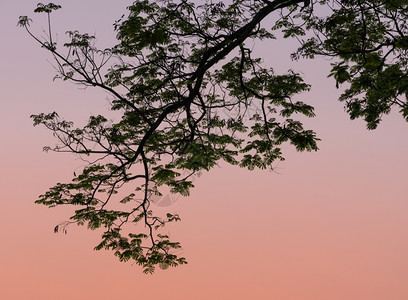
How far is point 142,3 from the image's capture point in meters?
10.2

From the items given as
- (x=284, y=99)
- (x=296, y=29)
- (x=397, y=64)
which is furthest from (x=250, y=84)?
(x=397, y=64)

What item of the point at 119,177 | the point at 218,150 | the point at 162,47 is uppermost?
the point at 162,47

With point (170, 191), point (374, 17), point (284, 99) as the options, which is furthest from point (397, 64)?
point (170, 191)

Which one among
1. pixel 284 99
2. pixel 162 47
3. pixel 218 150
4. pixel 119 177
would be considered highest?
pixel 162 47

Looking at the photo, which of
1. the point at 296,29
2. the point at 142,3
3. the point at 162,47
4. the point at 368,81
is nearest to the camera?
the point at 368,81

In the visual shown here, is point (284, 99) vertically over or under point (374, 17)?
under

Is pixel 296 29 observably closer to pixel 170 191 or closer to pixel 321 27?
pixel 321 27

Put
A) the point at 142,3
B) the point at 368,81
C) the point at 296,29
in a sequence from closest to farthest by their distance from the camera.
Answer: the point at 368,81 → the point at 142,3 → the point at 296,29

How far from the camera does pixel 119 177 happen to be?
10680mm

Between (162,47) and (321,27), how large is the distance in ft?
11.6

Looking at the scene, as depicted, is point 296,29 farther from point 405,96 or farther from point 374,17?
point 405,96

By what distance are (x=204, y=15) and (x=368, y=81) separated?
394 centimetres

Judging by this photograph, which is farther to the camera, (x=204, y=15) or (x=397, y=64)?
(x=204, y=15)

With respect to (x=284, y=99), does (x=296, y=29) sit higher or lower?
higher
